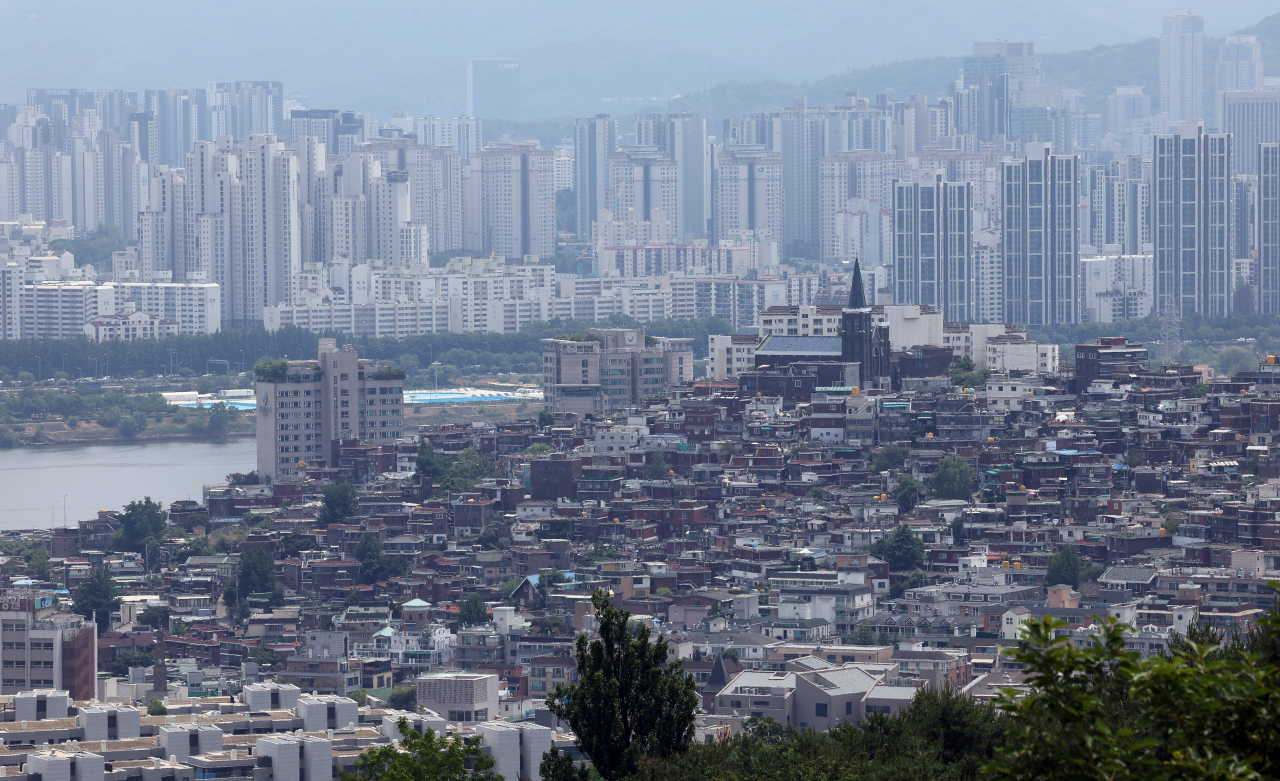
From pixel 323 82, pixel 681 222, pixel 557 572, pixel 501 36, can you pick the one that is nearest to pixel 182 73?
pixel 323 82

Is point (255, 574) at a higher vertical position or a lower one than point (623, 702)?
lower

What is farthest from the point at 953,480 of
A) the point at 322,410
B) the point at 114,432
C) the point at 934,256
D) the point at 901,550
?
the point at 934,256

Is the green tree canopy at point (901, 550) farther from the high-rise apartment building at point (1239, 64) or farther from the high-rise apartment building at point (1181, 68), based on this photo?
the high-rise apartment building at point (1239, 64)

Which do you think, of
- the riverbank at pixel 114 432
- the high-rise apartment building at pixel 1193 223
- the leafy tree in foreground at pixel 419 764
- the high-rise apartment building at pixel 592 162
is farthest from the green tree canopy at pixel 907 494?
the high-rise apartment building at pixel 592 162

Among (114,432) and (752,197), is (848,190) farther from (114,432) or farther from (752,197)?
(114,432)

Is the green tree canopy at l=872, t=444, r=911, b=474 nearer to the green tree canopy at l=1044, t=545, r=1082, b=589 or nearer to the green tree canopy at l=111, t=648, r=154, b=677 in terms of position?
the green tree canopy at l=1044, t=545, r=1082, b=589

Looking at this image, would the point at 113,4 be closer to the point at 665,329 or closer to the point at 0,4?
the point at 0,4
